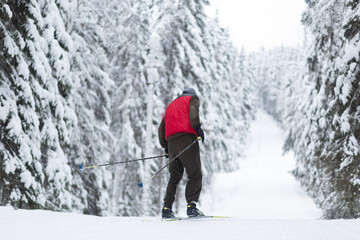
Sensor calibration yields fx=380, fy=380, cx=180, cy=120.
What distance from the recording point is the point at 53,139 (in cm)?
1062

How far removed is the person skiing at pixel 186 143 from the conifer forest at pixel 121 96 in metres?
3.61

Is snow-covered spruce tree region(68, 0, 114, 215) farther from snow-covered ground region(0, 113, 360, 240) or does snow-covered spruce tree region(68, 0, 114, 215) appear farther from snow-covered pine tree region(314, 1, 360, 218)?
snow-covered pine tree region(314, 1, 360, 218)

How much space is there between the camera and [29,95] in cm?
880

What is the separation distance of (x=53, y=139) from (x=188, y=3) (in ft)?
37.4

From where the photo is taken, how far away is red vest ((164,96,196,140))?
6.39m

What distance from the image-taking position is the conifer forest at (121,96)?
8305 mm

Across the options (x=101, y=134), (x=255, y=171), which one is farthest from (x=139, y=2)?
(x=255, y=171)

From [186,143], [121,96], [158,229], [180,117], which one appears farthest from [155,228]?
[121,96]

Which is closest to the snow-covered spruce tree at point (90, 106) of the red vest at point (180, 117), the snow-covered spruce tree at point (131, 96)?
the snow-covered spruce tree at point (131, 96)

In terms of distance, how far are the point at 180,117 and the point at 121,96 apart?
48.7 ft

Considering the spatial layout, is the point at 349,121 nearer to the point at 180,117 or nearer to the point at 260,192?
the point at 180,117

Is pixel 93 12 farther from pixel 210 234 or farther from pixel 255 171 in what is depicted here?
pixel 255 171

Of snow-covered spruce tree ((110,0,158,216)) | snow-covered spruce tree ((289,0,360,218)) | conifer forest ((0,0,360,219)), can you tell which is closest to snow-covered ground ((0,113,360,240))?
snow-covered spruce tree ((289,0,360,218))

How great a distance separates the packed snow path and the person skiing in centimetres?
706
